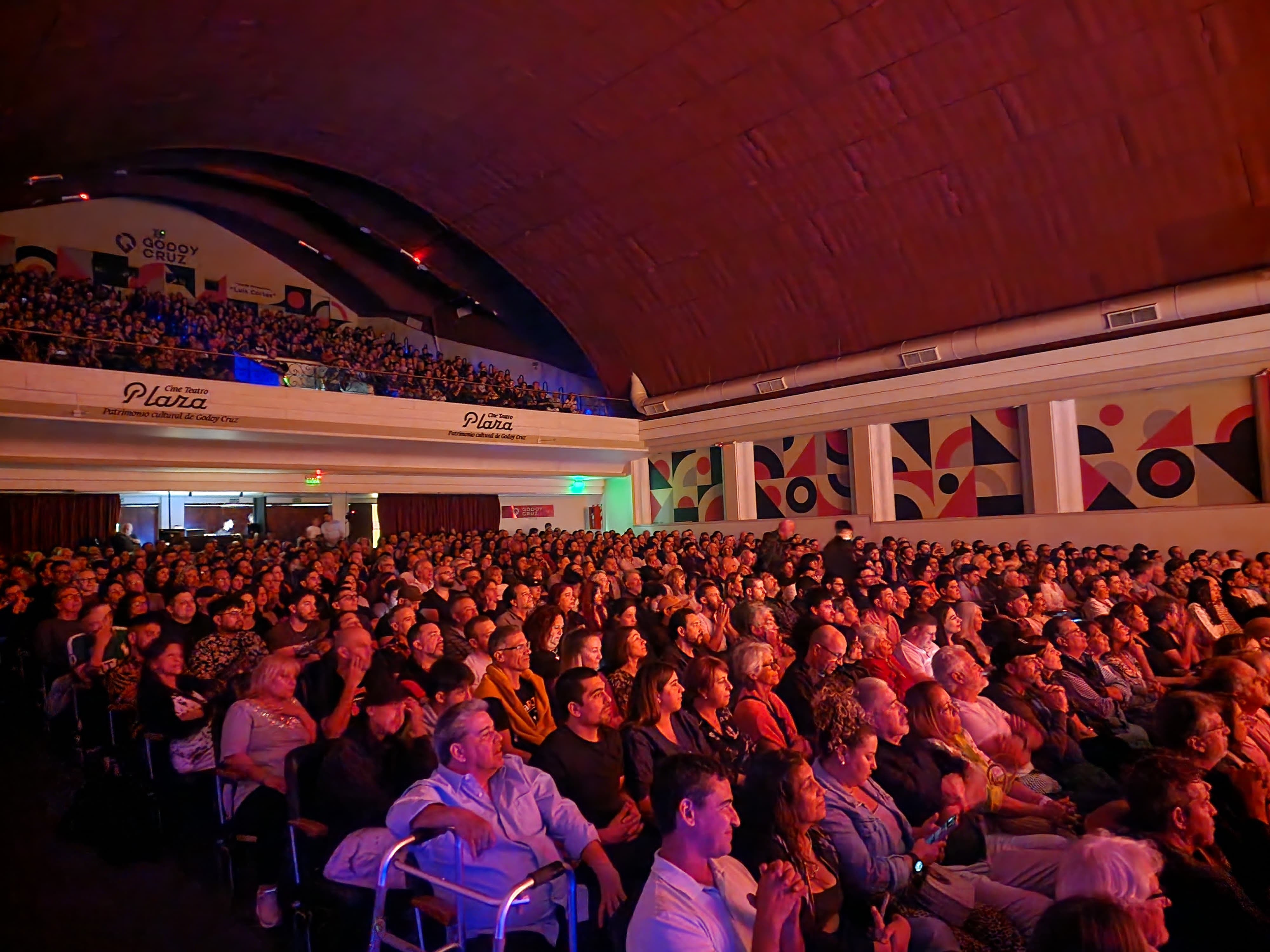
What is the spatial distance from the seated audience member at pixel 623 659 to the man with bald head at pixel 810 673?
2.50 feet

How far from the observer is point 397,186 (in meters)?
16.6

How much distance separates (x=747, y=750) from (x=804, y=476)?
46.2 ft

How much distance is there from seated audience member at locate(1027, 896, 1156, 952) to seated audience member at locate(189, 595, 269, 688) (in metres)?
3.42

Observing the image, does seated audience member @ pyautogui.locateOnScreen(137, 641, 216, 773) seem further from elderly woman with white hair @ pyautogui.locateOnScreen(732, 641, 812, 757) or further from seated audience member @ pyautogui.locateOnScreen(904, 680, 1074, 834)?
seated audience member @ pyautogui.locateOnScreen(904, 680, 1074, 834)

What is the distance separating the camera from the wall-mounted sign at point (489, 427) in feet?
51.5

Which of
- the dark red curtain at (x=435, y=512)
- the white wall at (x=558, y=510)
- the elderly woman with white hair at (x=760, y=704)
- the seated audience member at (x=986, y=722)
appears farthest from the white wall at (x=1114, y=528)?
the elderly woman with white hair at (x=760, y=704)

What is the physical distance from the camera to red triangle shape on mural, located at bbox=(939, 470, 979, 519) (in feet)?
47.4

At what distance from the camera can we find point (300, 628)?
5.46 metres

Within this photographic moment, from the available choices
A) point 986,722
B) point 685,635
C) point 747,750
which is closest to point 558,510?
point 685,635

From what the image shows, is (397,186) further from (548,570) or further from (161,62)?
(548,570)

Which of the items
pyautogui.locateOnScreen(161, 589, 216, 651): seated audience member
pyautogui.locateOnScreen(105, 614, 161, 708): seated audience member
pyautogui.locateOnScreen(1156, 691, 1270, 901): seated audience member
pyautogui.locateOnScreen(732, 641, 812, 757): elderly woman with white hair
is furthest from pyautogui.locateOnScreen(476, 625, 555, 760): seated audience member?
pyautogui.locateOnScreen(1156, 691, 1270, 901): seated audience member

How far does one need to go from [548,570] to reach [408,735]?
242 inches

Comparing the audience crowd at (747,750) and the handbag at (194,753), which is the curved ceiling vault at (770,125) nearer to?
the audience crowd at (747,750)

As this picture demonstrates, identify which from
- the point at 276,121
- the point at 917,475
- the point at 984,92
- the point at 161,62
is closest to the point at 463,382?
the point at 276,121
